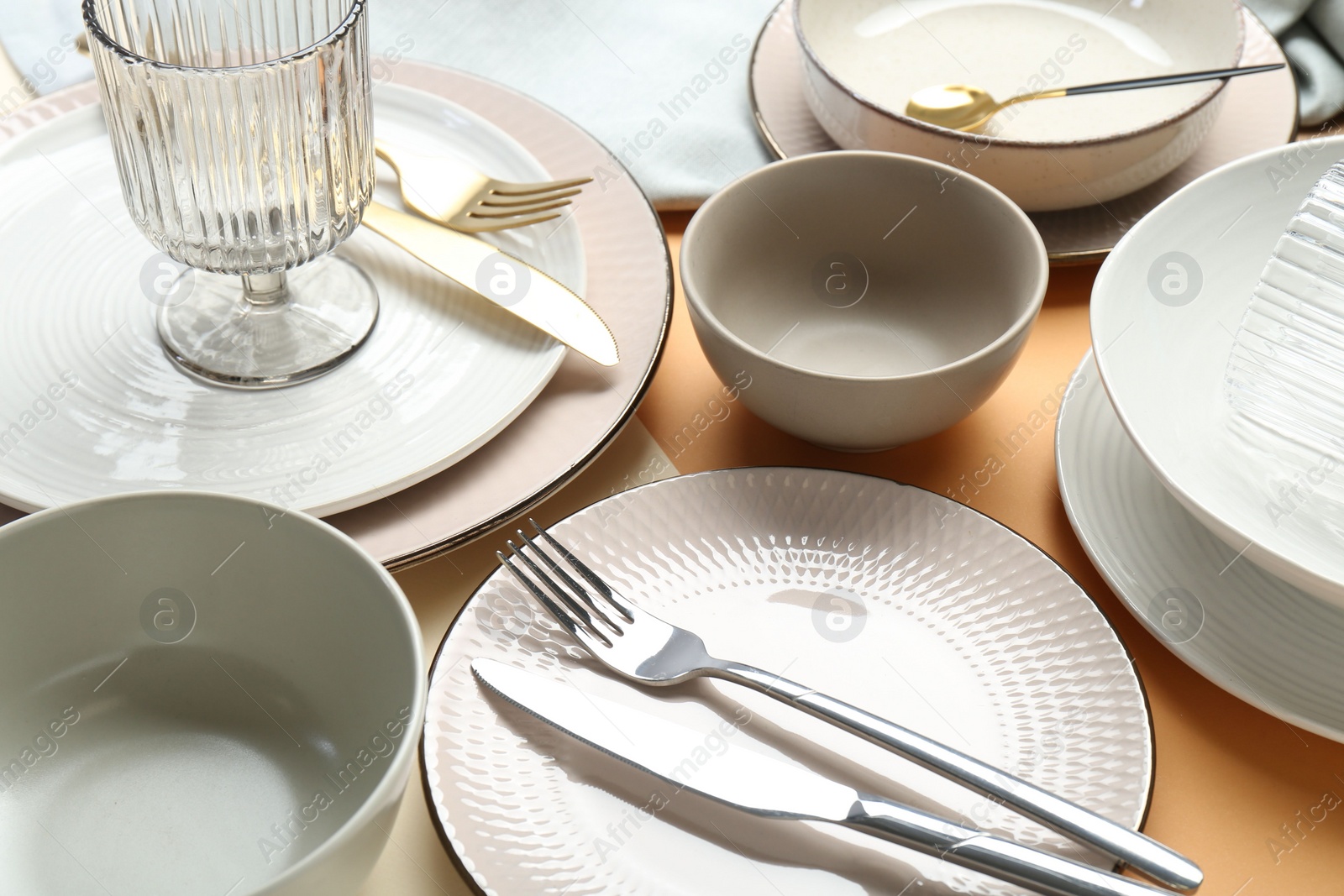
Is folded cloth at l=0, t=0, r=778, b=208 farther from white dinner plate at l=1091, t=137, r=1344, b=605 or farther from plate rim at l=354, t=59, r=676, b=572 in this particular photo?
white dinner plate at l=1091, t=137, r=1344, b=605

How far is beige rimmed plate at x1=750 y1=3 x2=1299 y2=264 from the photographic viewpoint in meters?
0.62

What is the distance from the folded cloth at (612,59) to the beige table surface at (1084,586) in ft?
0.37

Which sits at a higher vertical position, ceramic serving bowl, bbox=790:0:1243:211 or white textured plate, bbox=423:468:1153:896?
ceramic serving bowl, bbox=790:0:1243:211

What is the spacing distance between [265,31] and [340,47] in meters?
0.11

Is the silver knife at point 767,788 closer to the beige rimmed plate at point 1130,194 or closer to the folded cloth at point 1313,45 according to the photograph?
the beige rimmed plate at point 1130,194

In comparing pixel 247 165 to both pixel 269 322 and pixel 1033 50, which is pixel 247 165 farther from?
pixel 1033 50

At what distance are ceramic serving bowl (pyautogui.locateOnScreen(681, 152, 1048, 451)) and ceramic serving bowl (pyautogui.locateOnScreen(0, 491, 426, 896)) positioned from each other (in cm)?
20

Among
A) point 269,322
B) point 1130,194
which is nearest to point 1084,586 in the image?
point 1130,194

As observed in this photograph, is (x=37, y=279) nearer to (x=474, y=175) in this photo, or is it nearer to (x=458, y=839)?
(x=474, y=175)

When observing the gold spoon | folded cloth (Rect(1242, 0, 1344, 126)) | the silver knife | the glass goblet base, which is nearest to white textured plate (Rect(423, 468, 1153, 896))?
the silver knife

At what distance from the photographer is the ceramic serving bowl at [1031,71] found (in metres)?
0.59

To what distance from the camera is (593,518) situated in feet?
1.53

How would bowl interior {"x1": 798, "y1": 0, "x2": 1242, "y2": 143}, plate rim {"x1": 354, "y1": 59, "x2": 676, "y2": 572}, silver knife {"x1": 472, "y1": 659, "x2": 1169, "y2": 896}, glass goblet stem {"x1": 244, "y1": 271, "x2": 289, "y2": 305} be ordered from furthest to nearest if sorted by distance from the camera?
bowl interior {"x1": 798, "y1": 0, "x2": 1242, "y2": 143} → glass goblet stem {"x1": 244, "y1": 271, "x2": 289, "y2": 305} → plate rim {"x1": 354, "y1": 59, "x2": 676, "y2": 572} → silver knife {"x1": 472, "y1": 659, "x2": 1169, "y2": 896}

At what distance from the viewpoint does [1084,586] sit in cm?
47
